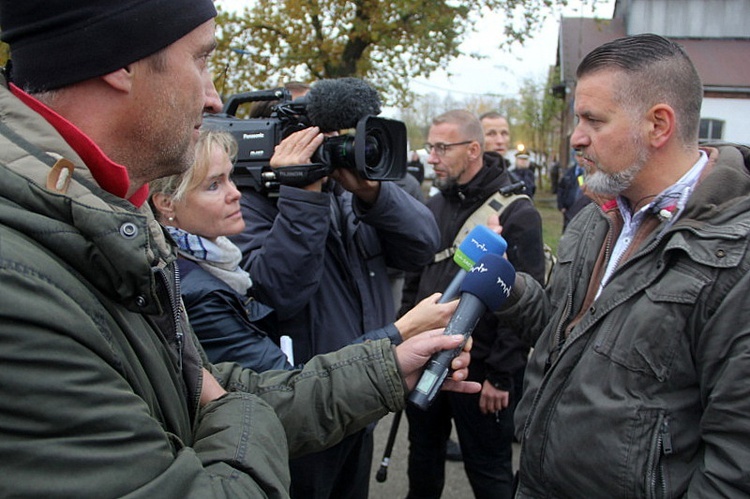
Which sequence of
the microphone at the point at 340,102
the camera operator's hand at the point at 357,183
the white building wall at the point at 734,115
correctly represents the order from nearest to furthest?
1. the microphone at the point at 340,102
2. the camera operator's hand at the point at 357,183
3. the white building wall at the point at 734,115

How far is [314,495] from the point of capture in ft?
7.25

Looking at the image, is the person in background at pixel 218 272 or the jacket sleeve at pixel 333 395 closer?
the jacket sleeve at pixel 333 395

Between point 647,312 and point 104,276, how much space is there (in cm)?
136

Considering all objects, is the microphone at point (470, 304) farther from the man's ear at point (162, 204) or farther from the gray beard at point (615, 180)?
the man's ear at point (162, 204)

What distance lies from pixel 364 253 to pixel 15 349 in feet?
5.86

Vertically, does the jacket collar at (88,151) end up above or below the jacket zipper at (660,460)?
above

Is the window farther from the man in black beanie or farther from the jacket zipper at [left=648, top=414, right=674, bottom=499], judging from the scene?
the man in black beanie

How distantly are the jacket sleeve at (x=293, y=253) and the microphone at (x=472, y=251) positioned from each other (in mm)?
527

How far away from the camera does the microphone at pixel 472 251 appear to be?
6.03 feet

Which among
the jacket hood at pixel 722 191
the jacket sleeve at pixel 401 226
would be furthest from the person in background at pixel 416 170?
the jacket hood at pixel 722 191

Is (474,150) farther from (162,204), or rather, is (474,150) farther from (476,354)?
(162,204)

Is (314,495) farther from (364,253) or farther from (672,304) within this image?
(672,304)

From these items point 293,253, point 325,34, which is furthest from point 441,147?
point 325,34

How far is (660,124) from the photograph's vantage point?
1872mm
